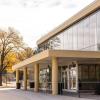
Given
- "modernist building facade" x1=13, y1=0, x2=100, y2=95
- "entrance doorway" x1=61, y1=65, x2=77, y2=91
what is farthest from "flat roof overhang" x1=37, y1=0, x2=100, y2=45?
"entrance doorway" x1=61, y1=65, x2=77, y2=91

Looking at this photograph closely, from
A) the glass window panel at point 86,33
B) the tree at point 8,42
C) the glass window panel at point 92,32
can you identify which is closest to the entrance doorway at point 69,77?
the glass window panel at point 86,33

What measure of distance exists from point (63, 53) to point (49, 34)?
17.6 meters

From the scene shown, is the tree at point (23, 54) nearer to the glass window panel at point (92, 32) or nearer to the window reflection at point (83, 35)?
the window reflection at point (83, 35)

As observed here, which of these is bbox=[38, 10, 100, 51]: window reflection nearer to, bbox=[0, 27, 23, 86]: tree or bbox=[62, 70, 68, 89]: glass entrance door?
bbox=[62, 70, 68, 89]: glass entrance door

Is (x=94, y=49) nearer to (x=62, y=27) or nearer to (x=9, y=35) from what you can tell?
(x=62, y=27)

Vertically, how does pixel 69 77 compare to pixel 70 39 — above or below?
below

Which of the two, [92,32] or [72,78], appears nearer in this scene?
[92,32]

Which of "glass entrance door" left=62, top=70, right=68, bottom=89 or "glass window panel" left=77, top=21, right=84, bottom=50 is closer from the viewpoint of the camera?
"glass window panel" left=77, top=21, right=84, bottom=50

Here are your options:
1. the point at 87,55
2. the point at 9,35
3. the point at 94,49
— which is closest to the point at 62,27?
the point at 94,49

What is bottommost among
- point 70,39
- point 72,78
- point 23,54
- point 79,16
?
point 72,78

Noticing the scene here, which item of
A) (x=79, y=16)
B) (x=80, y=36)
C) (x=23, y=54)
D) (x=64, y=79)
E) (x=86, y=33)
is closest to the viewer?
(x=86, y=33)

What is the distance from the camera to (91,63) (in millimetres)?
35062

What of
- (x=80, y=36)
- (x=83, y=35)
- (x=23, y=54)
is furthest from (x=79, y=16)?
(x=23, y=54)

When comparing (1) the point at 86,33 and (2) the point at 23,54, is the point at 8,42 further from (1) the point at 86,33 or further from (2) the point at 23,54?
(1) the point at 86,33
